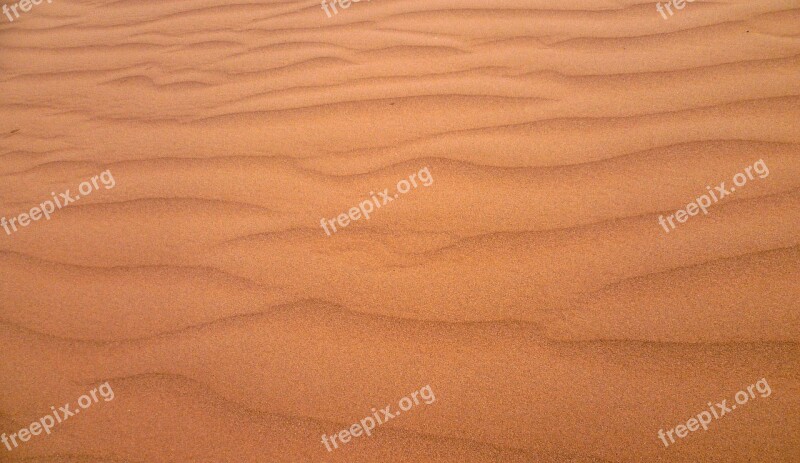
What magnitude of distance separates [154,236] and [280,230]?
1.15 ft

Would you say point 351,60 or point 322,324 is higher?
point 351,60

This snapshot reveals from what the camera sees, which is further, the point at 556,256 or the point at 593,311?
the point at 556,256

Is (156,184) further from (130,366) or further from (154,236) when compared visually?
(130,366)

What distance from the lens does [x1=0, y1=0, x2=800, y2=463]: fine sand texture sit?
970mm

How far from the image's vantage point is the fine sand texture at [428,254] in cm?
97

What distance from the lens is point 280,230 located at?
1.39 meters

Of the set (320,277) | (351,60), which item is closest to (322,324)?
(320,277)

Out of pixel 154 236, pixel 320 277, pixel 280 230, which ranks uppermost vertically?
pixel 154 236

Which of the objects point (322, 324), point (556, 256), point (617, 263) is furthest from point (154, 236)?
point (617, 263)

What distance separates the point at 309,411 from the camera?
39.4 inches

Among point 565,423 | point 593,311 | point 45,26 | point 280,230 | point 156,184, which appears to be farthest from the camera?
point 45,26

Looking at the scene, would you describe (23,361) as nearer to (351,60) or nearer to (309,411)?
(309,411)

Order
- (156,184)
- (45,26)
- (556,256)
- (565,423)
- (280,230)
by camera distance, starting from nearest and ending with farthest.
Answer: (565,423)
(556,256)
(280,230)
(156,184)
(45,26)

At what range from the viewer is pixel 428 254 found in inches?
50.5
